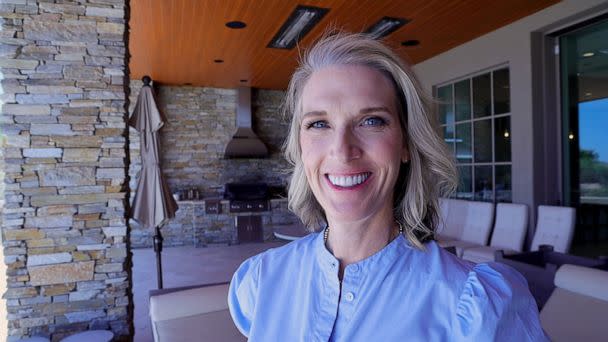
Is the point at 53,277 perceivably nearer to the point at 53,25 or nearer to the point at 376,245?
the point at 53,25

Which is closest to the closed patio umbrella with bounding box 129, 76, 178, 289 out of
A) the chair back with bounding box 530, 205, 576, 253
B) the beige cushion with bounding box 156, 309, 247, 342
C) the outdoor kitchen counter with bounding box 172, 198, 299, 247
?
the beige cushion with bounding box 156, 309, 247, 342

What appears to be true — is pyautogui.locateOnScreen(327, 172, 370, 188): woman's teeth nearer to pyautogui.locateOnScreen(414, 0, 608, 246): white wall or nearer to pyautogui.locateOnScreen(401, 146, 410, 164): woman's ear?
pyautogui.locateOnScreen(401, 146, 410, 164): woman's ear

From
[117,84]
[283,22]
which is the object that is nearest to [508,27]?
[283,22]

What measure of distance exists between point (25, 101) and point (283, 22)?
2550 millimetres

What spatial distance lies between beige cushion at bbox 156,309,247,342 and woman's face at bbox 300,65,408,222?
3.31 feet

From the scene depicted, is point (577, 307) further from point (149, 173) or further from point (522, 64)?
point (522, 64)

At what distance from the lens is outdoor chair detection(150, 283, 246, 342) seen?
5.24 feet

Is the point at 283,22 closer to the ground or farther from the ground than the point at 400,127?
farther from the ground

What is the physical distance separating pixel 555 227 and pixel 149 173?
375cm

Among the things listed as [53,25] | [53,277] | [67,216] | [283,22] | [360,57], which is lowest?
[53,277]

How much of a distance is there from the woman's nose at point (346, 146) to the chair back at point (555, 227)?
3701 millimetres

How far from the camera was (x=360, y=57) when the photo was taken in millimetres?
873

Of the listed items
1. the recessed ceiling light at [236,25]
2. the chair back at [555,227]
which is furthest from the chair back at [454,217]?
the recessed ceiling light at [236,25]

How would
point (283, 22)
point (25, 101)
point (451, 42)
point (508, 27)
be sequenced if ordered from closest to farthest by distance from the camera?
point (25, 101)
point (283, 22)
point (508, 27)
point (451, 42)
